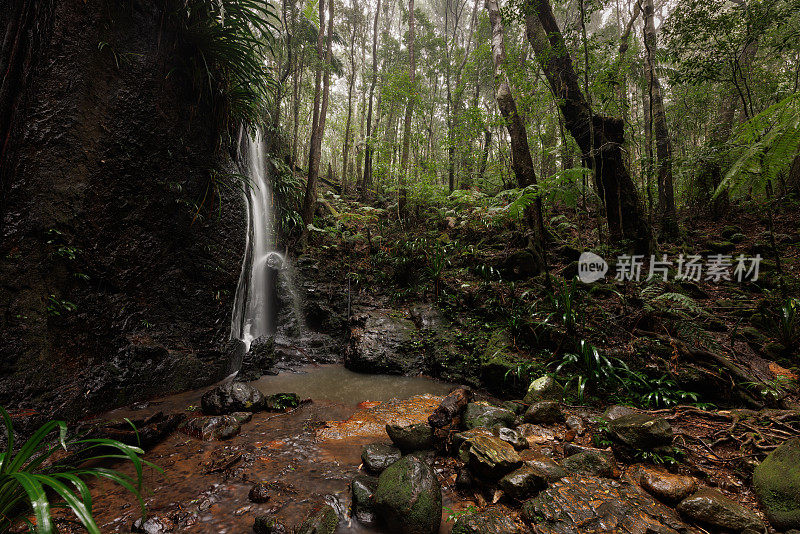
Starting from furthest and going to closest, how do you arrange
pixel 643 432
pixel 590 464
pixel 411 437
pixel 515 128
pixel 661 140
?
1. pixel 661 140
2. pixel 515 128
3. pixel 411 437
4. pixel 643 432
5. pixel 590 464

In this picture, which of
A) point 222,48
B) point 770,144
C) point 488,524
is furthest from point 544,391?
point 222,48

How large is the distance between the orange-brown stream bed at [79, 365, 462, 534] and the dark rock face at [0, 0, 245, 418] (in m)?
0.65

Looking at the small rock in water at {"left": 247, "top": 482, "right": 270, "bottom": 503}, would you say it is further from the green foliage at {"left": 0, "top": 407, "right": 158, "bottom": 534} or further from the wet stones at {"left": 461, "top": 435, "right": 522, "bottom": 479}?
the wet stones at {"left": 461, "top": 435, "right": 522, "bottom": 479}

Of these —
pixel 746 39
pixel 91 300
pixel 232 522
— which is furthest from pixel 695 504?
pixel 746 39

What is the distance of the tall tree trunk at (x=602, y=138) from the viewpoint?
17.0 feet

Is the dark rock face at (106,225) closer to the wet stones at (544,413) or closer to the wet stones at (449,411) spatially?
the wet stones at (449,411)

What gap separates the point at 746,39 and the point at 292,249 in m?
9.39

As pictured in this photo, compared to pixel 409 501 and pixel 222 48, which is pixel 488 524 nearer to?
pixel 409 501

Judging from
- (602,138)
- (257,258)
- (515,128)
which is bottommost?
(257,258)

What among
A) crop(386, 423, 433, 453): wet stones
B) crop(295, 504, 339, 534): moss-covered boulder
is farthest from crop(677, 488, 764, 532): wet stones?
crop(295, 504, 339, 534): moss-covered boulder

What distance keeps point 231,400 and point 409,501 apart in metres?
2.56

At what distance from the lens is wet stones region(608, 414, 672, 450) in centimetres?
222

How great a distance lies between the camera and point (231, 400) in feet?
11.3

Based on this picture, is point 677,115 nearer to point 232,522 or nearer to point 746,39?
point 746,39
